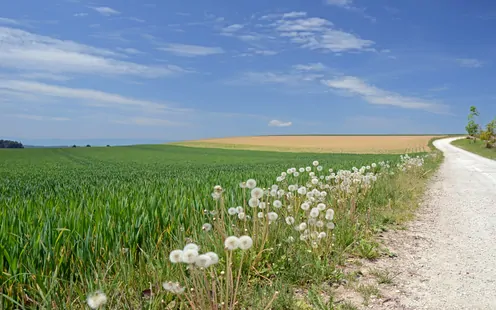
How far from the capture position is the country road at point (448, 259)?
410 centimetres

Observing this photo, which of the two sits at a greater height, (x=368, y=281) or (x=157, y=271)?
(x=157, y=271)

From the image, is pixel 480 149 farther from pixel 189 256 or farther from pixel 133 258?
pixel 189 256

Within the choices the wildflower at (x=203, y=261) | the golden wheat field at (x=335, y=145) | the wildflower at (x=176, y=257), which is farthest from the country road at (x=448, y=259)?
the golden wheat field at (x=335, y=145)

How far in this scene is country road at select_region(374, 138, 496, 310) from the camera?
410cm

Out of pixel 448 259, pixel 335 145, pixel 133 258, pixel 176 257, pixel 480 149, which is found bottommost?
pixel 448 259

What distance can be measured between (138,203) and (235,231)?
74.6 inches

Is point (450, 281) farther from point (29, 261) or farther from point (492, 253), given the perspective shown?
point (29, 261)

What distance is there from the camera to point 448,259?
18.1 feet

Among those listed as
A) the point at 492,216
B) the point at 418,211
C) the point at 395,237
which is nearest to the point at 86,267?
the point at 395,237

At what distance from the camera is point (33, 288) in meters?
3.53

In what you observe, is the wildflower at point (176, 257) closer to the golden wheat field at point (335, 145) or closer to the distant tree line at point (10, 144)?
the golden wheat field at point (335, 145)

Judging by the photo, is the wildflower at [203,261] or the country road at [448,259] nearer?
the wildflower at [203,261]

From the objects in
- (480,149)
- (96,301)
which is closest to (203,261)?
(96,301)

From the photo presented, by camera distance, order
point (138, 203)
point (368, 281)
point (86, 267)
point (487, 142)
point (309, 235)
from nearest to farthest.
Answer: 1. point (86, 267)
2. point (368, 281)
3. point (309, 235)
4. point (138, 203)
5. point (487, 142)
